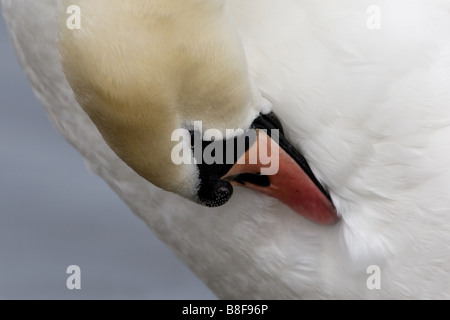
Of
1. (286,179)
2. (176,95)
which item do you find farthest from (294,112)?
(176,95)

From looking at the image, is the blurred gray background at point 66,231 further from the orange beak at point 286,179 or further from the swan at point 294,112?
the orange beak at point 286,179

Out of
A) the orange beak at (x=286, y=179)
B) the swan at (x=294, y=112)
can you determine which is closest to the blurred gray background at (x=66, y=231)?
the swan at (x=294, y=112)

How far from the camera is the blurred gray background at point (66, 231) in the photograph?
204 inches

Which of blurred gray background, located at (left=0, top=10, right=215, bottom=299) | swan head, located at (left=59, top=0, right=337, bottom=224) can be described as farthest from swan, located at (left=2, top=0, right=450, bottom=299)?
blurred gray background, located at (left=0, top=10, right=215, bottom=299)

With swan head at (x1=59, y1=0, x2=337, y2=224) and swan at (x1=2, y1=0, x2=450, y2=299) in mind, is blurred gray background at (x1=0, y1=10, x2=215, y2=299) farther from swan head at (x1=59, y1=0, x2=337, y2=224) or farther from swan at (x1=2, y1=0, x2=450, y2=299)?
swan head at (x1=59, y1=0, x2=337, y2=224)

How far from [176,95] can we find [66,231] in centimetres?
264

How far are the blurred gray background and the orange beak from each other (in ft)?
7.14

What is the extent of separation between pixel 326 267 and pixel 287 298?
6.1 inches

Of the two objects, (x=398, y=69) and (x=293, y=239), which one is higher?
(x=398, y=69)

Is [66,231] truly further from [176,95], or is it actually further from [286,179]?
[176,95]

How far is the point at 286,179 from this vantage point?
2959 millimetres

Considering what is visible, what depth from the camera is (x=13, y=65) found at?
18.0 feet

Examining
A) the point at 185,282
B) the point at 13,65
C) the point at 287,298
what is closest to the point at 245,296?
the point at 287,298

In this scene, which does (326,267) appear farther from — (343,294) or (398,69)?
(398,69)
